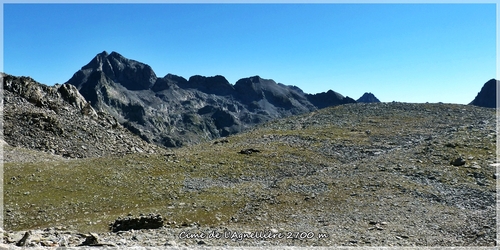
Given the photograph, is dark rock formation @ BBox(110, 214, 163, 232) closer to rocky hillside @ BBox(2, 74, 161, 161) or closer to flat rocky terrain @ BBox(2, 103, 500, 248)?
flat rocky terrain @ BBox(2, 103, 500, 248)

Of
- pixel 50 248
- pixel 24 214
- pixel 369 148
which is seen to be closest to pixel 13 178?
pixel 24 214

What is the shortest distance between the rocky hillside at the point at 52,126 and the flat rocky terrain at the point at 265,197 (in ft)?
11.3

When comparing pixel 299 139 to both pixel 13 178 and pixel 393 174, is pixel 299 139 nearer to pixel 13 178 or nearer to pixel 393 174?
pixel 393 174

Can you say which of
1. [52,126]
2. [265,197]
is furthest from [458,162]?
[52,126]

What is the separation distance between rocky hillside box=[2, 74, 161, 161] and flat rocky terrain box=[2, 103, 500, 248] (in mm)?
3434

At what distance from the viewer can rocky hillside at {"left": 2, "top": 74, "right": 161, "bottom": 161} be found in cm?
4466

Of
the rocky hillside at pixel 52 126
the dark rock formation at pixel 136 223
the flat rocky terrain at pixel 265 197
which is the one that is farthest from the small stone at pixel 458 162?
the rocky hillside at pixel 52 126

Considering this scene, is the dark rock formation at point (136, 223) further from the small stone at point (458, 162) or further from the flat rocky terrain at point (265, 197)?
the small stone at point (458, 162)

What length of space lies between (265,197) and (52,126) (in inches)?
1355

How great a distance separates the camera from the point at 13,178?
101ft

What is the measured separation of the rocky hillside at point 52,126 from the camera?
44.7 meters

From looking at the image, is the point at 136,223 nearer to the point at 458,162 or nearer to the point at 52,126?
the point at 458,162

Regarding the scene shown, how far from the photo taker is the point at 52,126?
47906 millimetres

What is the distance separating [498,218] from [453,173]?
12.4 metres
